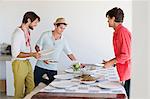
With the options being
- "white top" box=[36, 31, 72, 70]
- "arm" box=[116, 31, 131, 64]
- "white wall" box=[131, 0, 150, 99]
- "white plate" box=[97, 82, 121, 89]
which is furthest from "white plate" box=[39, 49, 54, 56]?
"white wall" box=[131, 0, 150, 99]

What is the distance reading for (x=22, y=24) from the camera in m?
1.93

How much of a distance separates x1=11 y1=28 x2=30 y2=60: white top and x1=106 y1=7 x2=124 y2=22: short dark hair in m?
0.67

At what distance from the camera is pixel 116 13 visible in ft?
6.19

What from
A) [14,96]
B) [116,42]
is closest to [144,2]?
[116,42]

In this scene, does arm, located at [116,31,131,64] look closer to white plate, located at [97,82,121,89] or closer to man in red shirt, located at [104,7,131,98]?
man in red shirt, located at [104,7,131,98]

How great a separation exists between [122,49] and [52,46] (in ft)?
1.86

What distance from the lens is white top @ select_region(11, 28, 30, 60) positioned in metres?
1.89

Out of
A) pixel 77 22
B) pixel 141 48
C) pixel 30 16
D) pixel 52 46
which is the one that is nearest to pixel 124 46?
pixel 77 22

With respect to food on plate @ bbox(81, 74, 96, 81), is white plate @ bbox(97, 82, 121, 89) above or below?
below

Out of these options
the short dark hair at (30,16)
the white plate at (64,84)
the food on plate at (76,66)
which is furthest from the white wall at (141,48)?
the short dark hair at (30,16)

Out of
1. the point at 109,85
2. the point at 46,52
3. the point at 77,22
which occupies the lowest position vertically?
the point at 109,85

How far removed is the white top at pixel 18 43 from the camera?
1.89 meters

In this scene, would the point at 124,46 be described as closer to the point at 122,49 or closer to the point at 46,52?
the point at 122,49

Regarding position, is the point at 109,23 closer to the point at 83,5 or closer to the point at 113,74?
the point at 83,5
